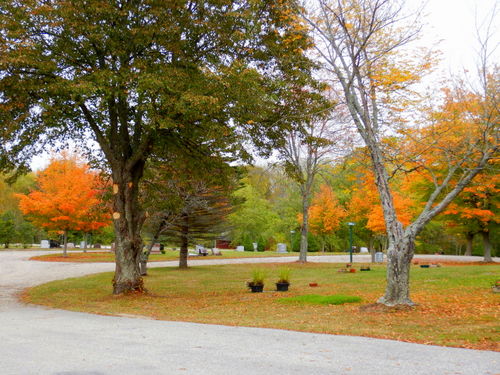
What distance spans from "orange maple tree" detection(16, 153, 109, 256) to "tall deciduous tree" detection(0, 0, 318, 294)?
16.2m

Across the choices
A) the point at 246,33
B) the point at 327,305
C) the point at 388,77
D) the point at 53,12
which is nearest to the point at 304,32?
the point at 246,33

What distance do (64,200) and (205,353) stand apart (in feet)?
87.7

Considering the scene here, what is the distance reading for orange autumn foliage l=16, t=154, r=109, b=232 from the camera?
29.9 meters

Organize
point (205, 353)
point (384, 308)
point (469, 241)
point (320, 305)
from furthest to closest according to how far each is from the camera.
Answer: point (469, 241) < point (320, 305) < point (384, 308) < point (205, 353)

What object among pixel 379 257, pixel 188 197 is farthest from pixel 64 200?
pixel 379 257

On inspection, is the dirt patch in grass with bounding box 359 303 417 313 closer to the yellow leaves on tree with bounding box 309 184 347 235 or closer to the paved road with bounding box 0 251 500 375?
the paved road with bounding box 0 251 500 375

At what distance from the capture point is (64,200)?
98.5 feet

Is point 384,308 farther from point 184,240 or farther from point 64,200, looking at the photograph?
point 64,200

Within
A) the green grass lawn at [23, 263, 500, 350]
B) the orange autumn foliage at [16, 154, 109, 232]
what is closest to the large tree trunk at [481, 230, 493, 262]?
the green grass lawn at [23, 263, 500, 350]

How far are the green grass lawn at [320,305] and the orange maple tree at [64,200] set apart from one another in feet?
39.6

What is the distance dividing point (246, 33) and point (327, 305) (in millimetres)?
7516

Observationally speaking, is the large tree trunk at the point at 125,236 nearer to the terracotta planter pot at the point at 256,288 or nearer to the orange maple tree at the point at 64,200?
the terracotta planter pot at the point at 256,288

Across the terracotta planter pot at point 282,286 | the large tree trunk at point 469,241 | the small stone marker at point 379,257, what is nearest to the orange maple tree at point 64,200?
the terracotta planter pot at point 282,286

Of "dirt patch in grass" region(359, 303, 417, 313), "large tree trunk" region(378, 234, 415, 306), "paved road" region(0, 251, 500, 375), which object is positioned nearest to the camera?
"paved road" region(0, 251, 500, 375)
